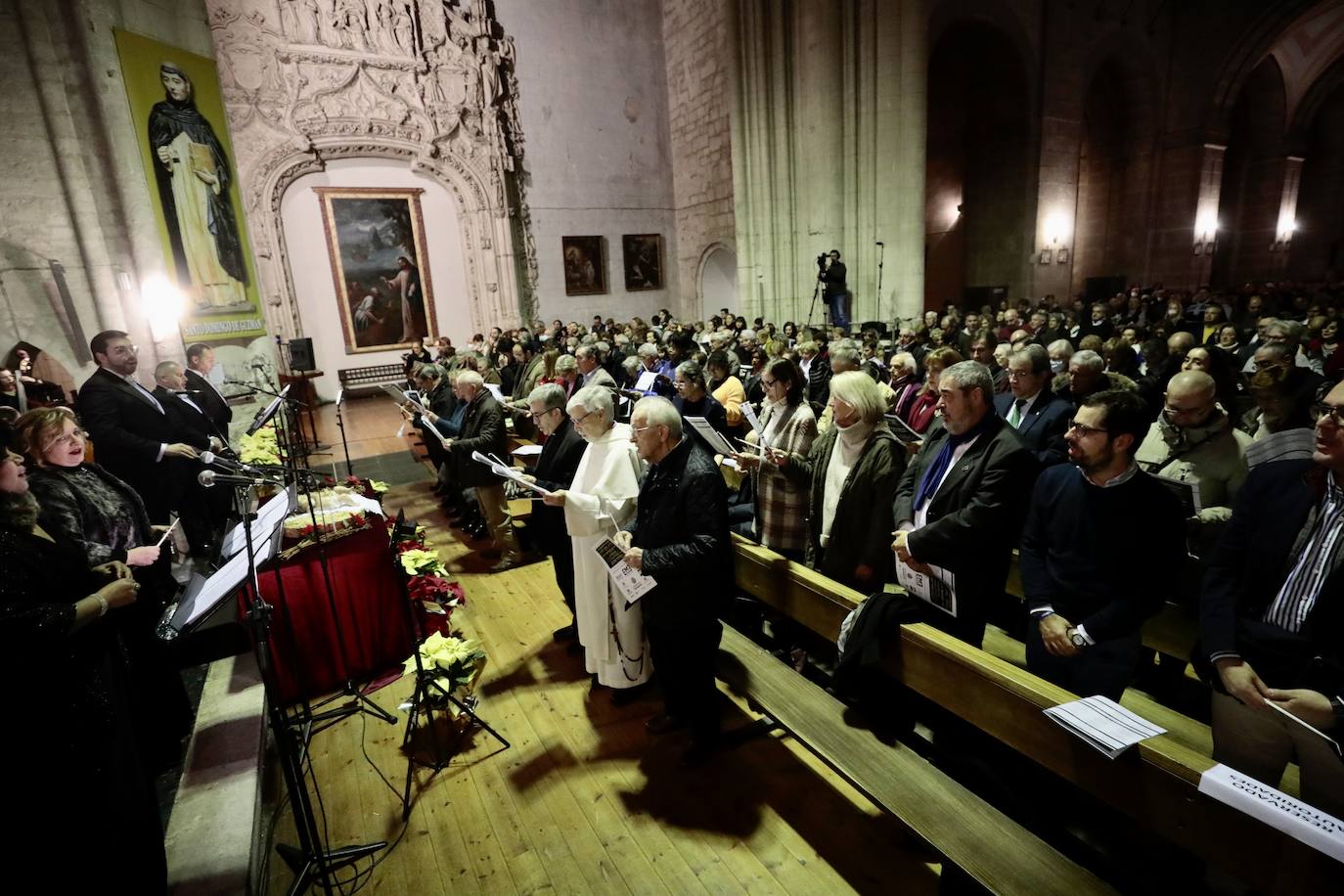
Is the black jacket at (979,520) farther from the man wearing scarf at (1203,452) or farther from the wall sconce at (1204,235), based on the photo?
the wall sconce at (1204,235)

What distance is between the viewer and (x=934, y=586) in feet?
9.11

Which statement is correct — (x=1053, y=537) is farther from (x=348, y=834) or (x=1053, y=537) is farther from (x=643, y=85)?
(x=643, y=85)

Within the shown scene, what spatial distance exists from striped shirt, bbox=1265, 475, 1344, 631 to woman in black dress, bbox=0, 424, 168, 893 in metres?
3.64

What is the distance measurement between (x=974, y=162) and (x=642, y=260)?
942cm

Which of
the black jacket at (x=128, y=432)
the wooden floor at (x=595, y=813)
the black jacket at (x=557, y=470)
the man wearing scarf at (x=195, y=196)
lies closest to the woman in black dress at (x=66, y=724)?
the wooden floor at (x=595, y=813)

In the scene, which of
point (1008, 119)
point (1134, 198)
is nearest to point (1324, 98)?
point (1134, 198)

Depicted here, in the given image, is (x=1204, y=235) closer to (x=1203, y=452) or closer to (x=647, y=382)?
(x=647, y=382)

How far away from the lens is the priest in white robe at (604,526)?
10.7 ft

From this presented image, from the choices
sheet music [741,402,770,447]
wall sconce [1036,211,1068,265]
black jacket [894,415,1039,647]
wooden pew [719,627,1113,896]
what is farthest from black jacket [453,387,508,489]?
wall sconce [1036,211,1068,265]

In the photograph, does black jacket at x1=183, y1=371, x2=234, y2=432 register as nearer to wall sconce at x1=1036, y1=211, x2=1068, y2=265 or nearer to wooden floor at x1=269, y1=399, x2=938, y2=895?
wooden floor at x1=269, y1=399, x2=938, y2=895

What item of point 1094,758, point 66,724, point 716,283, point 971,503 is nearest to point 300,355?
point 66,724

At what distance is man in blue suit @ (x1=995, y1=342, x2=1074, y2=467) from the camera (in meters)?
3.83

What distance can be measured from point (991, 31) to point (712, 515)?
17.1 m

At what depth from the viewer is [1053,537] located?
2471 millimetres
